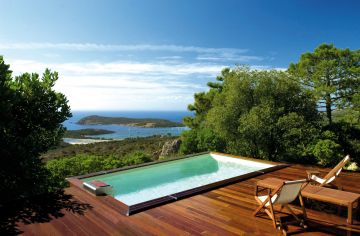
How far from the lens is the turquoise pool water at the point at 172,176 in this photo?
6.49 m

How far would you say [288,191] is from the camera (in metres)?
3.53

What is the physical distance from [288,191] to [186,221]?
1.54 m

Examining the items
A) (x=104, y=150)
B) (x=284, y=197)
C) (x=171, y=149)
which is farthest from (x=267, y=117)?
(x=104, y=150)

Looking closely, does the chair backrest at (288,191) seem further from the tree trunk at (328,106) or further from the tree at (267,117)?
the tree trunk at (328,106)

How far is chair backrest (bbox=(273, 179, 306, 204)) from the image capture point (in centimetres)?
343

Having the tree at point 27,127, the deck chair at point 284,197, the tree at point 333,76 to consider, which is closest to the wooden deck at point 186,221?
the deck chair at point 284,197

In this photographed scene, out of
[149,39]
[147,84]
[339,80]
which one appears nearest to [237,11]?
[149,39]

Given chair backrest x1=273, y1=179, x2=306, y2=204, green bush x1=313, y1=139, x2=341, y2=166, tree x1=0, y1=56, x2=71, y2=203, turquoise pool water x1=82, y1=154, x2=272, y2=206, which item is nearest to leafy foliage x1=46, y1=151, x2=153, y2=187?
turquoise pool water x1=82, y1=154, x2=272, y2=206

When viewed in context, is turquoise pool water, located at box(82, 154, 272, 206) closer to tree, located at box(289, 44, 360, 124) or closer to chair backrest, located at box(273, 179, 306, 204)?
chair backrest, located at box(273, 179, 306, 204)

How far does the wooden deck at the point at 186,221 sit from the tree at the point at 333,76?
501 inches

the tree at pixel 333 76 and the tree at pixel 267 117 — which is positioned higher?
the tree at pixel 333 76

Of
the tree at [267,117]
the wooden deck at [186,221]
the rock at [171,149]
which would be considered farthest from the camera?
the rock at [171,149]

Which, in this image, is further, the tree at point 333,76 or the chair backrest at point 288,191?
the tree at point 333,76

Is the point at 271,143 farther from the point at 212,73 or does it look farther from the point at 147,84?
the point at 147,84
